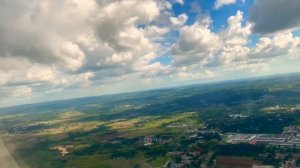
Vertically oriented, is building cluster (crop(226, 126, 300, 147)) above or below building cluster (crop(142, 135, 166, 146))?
below

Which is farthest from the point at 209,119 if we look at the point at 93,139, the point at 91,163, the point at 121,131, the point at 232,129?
the point at 91,163

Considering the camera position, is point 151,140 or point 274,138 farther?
point 151,140

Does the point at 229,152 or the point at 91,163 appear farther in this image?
the point at 91,163

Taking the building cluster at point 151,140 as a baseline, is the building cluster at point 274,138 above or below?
below

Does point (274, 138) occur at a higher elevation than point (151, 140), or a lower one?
lower

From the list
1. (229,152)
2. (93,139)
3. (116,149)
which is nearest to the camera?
(229,152)

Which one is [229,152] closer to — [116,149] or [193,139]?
[193,139]

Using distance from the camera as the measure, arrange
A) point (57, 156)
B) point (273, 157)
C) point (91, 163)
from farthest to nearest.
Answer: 1. point (57, 156)
2. point (91, 163)
3. point (273, 157)

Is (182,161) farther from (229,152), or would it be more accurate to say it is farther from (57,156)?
(57,156)

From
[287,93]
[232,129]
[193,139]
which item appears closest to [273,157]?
[193,139]

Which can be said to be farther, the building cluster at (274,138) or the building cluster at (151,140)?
the building cluster at (151,140)

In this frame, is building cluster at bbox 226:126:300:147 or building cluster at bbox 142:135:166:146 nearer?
building cluster at bbox 226:126:300:147
